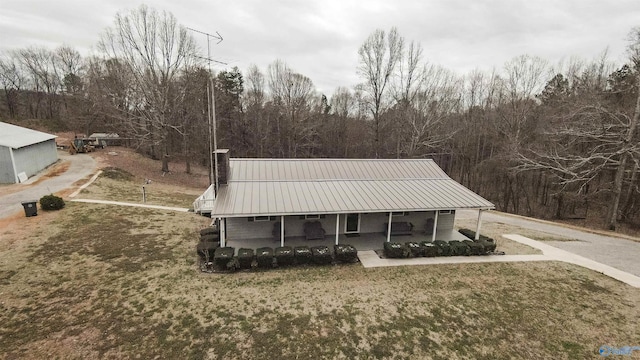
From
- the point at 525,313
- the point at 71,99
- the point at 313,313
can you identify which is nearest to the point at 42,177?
the point at 313,313

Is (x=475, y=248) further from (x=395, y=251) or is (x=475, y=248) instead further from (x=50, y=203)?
(x=50, y=203)

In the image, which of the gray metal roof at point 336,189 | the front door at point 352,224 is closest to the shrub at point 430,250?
the gray metal roof at point 336,189

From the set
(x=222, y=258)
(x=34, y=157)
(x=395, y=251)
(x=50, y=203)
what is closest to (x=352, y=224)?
(x=395, y=251)

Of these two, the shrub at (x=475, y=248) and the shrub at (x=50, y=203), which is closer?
the shrub at (x=475, y=248)

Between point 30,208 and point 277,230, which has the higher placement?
point 30,208

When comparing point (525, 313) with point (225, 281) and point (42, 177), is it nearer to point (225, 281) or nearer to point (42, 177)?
point (225, 281)

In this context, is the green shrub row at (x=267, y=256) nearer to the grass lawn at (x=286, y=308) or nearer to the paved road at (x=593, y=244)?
the grass lawn at (x=286, y=308)
